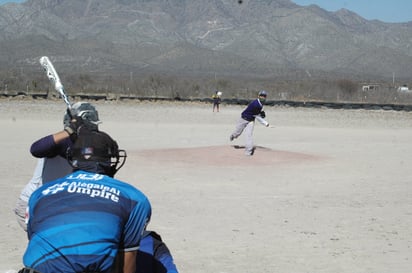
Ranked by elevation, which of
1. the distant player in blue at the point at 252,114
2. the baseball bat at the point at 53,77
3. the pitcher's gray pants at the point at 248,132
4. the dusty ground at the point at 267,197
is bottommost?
the dusty ground at the point at 267,197

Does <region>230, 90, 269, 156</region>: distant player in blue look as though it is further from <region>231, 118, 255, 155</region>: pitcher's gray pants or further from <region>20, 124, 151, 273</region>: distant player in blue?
<region>20, 124, 151, 273</region>: distant player in blue

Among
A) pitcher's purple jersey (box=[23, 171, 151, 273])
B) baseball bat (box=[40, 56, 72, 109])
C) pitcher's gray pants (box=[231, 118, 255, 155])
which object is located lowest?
pitcher's gray pants (box=[231, 118, 255, 155])

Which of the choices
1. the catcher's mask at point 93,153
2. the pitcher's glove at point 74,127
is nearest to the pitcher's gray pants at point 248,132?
the pitcher's glove at point 74,127

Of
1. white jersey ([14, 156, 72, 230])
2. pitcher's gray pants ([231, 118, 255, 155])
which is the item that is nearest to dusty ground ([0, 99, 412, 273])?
pitcher's gray pants ([231, 118, 255, 155])

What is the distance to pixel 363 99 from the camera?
171 feet

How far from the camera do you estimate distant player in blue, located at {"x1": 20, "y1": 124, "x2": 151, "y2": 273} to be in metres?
3.35

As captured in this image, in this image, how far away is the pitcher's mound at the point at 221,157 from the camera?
1578 centimetres

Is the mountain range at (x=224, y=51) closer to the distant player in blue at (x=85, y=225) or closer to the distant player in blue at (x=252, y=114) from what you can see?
the distant player in blue at (x=252, y=114)

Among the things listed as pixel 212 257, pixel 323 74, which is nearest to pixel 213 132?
pixel 212 257

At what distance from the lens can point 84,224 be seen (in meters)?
3.36

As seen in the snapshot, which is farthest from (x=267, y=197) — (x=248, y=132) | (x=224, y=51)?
(x=224, y=51)

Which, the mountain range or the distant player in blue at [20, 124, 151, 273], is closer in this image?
the distant player in blue at [20, 124, 151, 273]

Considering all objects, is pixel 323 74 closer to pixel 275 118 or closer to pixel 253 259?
pixel 275 118

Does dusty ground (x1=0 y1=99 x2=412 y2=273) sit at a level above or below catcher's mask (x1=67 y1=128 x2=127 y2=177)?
below
